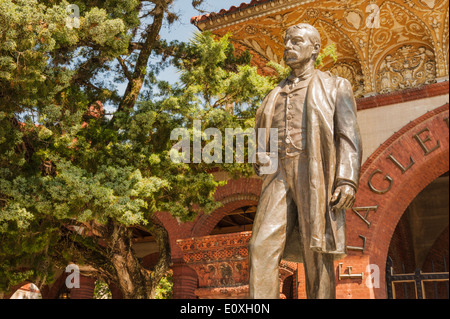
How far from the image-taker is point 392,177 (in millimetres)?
8617

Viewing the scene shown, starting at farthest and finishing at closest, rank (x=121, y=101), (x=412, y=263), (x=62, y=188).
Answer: (x=412, y=263) → (x=121, y=101) → (x=62, y=188)

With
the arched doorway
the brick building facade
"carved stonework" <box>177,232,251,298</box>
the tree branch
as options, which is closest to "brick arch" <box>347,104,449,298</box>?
the brick building facade

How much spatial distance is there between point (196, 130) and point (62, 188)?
6.29 ft

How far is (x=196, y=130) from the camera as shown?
7.11 m

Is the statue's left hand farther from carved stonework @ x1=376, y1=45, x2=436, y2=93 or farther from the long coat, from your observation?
carved stonework @ x1=376, y1=45, x2=436, y2=93

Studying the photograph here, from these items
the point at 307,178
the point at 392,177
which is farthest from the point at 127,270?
the point at 307,178

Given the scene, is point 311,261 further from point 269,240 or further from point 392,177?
point 392,177

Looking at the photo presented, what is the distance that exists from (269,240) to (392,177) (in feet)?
18.7

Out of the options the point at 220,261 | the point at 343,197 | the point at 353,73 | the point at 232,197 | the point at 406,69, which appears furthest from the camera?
the point at 232,197

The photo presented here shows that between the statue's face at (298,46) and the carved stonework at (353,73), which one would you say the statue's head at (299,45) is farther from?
the carved stonework at (353,73)

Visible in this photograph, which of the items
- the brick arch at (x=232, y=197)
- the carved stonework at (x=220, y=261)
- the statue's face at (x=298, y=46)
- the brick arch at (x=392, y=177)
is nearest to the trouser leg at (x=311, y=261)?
the statue's face at (x=298, y=46)

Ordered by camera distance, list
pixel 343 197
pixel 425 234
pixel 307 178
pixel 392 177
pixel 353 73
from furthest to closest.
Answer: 1. pixel 425 234
2. pixel 353 73
3. pixel 392 177
4. pixel 307 178
5. pixel 343 197

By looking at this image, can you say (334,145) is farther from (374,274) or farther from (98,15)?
(374,274)

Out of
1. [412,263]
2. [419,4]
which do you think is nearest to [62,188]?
[419,4]
